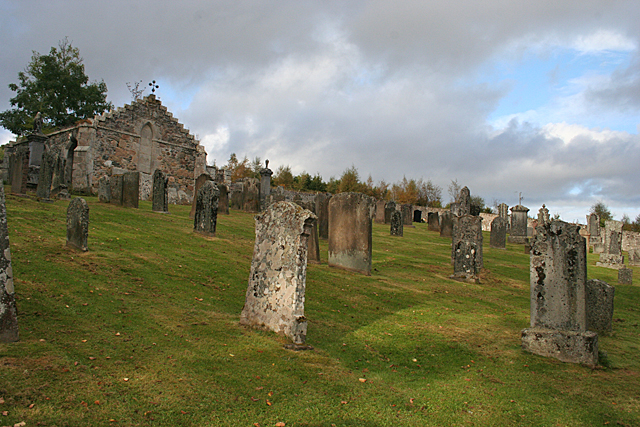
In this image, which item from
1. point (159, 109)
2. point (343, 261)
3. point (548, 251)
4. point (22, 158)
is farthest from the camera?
point (159, 109)

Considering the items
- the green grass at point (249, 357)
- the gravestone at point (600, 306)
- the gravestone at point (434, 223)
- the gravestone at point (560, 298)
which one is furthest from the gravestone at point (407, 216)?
the gravestone at point (560, 298)

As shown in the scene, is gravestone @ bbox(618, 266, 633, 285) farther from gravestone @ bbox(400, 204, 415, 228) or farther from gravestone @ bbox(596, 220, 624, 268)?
gravestone @ bbox(400, 204, 415, 228)

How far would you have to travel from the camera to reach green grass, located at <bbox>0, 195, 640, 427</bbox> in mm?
4078

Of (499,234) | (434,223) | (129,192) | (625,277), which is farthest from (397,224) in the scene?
(129,192)

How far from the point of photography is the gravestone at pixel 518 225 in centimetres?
2562

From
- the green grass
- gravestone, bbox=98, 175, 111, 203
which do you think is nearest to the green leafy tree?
gravestone, bbox=98, 175, 111, 203

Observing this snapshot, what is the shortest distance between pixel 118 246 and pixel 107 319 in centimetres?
453

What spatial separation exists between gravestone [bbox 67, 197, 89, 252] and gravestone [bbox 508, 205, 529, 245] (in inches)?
939

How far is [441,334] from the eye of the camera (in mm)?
7270

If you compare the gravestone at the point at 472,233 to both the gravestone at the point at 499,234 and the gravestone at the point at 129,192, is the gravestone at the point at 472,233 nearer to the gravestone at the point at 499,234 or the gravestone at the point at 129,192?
the gravestone at the point at 499,234

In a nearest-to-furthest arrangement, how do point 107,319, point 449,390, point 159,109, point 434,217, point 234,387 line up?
point 234,387 → point 449,390 → point 107,319 → point 434,217 → point 159,109

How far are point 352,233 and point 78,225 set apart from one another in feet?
22.4

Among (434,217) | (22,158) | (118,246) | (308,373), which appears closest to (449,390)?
(308,373)

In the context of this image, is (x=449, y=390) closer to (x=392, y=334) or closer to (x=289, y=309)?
(x=392, y=334)
